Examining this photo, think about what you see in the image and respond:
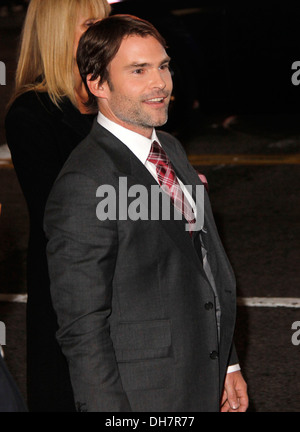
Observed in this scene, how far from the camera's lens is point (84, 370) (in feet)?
10.6

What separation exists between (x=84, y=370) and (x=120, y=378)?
145mm

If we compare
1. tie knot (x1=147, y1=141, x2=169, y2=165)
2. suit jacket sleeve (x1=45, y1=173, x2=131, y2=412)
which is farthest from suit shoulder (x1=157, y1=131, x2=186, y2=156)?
suit jacket sleeve (x1=45, y1=173, x2=131, y2=412)

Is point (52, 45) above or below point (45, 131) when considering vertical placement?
above

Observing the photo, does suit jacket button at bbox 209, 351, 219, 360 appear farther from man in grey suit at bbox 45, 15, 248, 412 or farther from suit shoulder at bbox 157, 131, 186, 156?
suit shoulder at bbox 157, 131, 186, 156

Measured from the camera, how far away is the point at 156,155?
11.8 ft

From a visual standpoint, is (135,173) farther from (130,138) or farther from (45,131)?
(45,131)

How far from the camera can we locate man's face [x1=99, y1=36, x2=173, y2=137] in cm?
344

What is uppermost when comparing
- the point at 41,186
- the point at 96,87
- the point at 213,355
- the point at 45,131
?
the point at 96,87

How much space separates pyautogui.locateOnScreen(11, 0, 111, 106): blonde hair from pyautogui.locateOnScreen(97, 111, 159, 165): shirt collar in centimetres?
73

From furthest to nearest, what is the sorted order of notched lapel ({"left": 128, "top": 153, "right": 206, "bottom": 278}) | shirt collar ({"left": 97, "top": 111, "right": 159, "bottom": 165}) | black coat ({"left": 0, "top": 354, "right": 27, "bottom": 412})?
shirt collar ({"left": 97, "top": 111, "right": 159, "bottom": 165}), notched lapel ({"left": 128, "top": 153, "right": 206, "bottom": 278}), black coat ({"left": 0, "top": 354, "right": 27, "bottom": 412})

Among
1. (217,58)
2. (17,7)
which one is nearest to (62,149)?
(217,58)

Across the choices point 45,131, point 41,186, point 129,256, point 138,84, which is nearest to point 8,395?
point 129,256

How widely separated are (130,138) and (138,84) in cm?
20
